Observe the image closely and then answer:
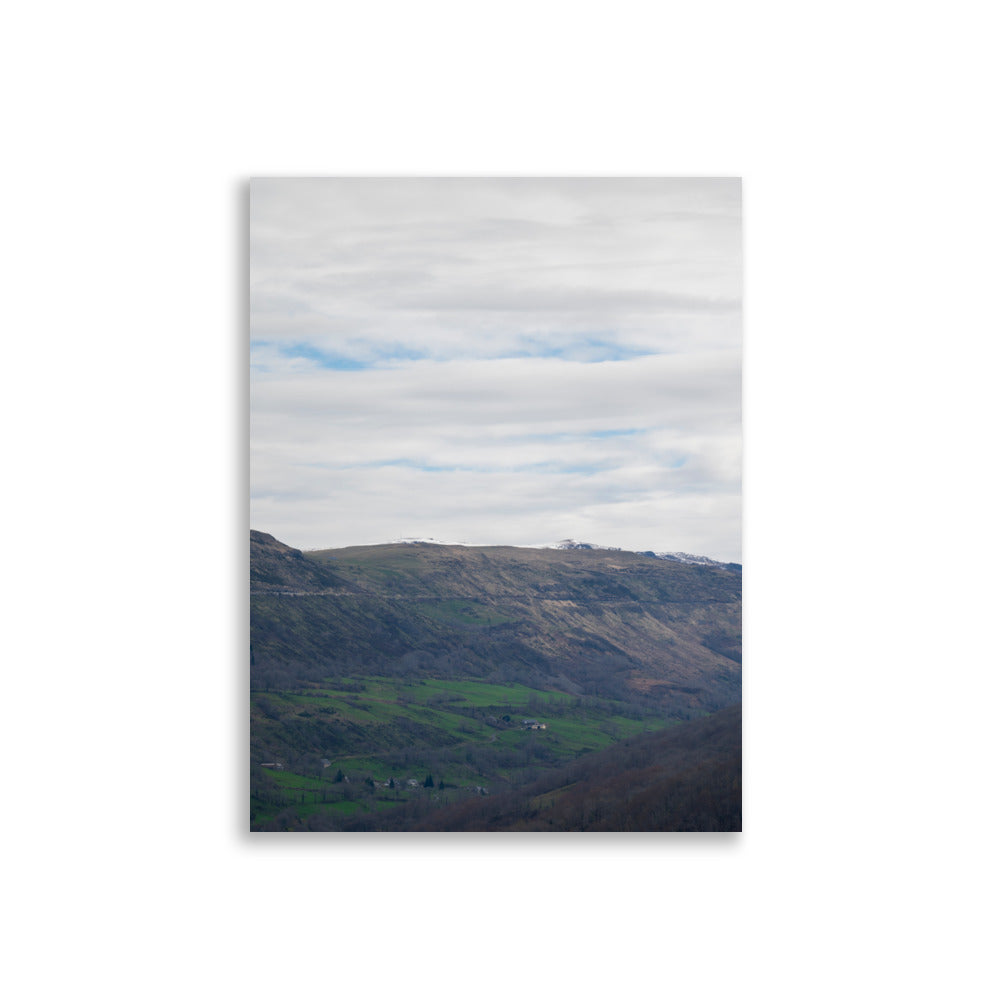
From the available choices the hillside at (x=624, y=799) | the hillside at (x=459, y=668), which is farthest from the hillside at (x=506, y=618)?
the hillside at (x=624, y=799)

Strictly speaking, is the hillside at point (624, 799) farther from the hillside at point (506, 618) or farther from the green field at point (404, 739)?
the hillside at point (506, 618)

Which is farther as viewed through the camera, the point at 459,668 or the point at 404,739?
the point at 459,668

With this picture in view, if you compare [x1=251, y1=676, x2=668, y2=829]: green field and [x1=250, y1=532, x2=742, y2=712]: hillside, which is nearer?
[x1=251, y1=676, x2=668, y2=829]: green field

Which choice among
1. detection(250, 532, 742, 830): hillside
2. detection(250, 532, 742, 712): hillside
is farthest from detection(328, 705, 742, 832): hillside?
detection(250, 532, 742, 712): hillside

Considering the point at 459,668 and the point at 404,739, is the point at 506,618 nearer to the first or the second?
the point at 459,668

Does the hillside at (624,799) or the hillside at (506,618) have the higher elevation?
the hillside at (506,618)

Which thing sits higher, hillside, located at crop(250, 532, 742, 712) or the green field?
hillside, located at crop(250, 532, 742, 712)

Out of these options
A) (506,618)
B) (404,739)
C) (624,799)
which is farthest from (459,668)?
(624,799)

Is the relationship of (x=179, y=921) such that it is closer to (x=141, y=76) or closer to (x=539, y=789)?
(x=539, y=789)

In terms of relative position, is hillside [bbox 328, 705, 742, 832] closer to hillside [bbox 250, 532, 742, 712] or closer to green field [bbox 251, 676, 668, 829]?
green field [bbox 251, 676, 668, 829]

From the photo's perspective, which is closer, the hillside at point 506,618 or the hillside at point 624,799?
the hillside at point 624,799

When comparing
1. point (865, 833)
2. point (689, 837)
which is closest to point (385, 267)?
point (689, 837)
